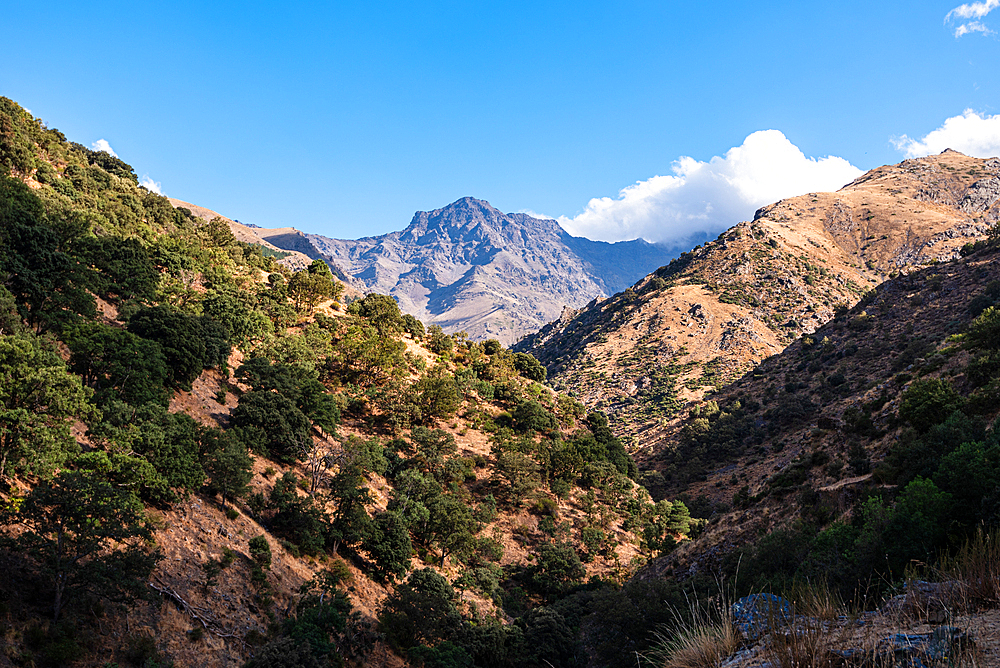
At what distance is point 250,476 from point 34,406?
38.8 feet

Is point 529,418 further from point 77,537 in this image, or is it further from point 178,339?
point 77,537

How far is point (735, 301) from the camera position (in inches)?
5679

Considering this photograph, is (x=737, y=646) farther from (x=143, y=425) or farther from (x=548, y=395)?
(x=548, y=395)

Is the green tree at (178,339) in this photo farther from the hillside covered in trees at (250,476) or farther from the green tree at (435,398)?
the green tree at (435,398)

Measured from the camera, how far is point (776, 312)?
140 meters

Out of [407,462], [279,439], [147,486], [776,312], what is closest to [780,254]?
[776,312]

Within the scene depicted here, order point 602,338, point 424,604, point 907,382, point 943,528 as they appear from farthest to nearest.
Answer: point 602,338 < point 907,382 < point 424,604 < point 943,528

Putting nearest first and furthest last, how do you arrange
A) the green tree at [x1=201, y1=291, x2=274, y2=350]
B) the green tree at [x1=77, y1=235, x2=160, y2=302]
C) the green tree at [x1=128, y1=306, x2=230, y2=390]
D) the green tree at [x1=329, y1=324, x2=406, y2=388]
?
1. the green tree at [x1=128, y1=306, x2=230, y2=390]
2. the green tree at [x1=77, y1=235, x2=160, y2=302]
3. the green tree at [x1=201, y1=291, x2=274, y2=350]
4. the green tree at [x1=329, y1=324, x2=406, y2=388]

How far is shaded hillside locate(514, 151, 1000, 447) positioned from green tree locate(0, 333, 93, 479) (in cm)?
8799

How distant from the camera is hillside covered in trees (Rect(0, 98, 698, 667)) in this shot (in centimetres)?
1950

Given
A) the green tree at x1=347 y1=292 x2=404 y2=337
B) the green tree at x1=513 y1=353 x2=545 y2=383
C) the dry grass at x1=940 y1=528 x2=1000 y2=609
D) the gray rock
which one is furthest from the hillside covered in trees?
the dry grass at x1=940 y1=528 x2=1000 y2=609

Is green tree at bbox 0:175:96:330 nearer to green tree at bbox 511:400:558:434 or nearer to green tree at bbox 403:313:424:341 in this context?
green tree at bbox 403:313:424:341

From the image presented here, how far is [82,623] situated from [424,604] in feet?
54.4

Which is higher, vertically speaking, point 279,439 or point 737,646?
point 279,439
